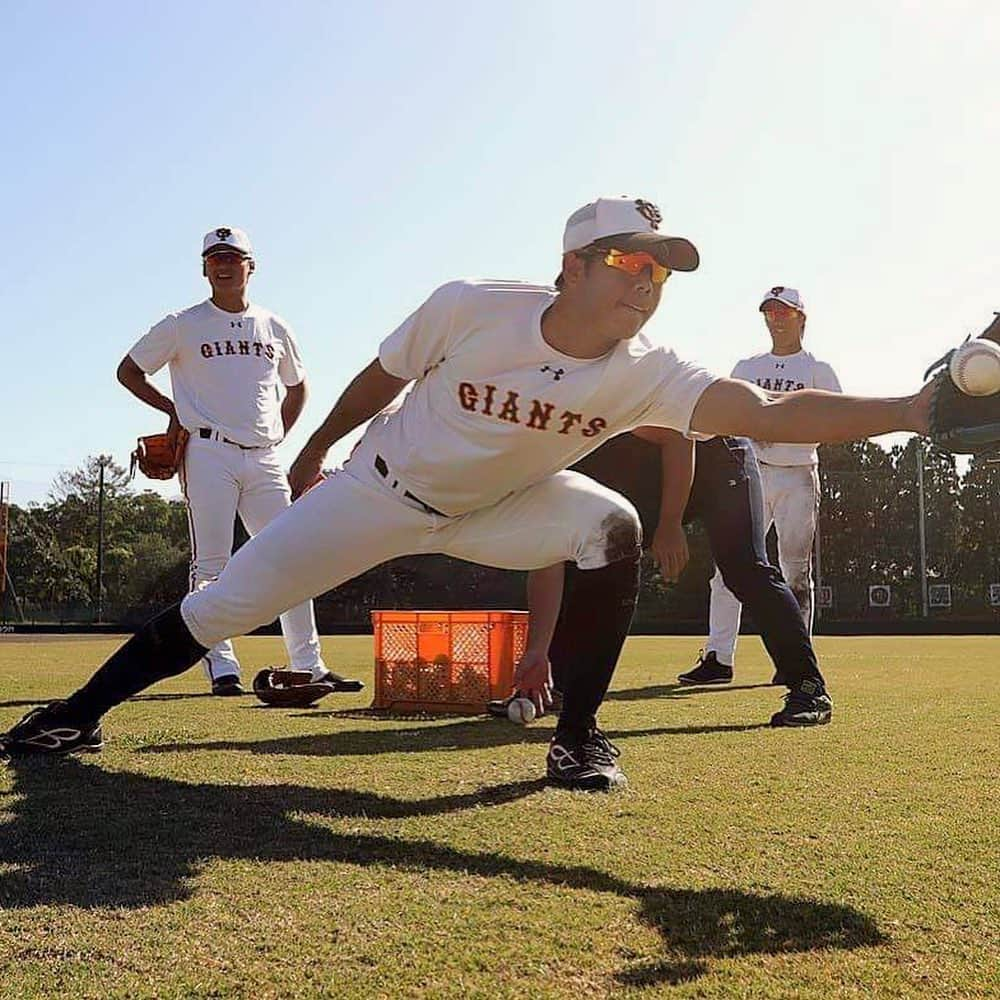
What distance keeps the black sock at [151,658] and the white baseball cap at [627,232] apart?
1.81 metres

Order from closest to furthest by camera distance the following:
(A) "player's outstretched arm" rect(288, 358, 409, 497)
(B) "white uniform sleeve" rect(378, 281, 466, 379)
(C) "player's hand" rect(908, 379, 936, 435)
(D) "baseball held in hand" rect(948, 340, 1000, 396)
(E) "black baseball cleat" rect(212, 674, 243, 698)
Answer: (D) "baseball held in hand" rect(948, 340, 1000, 396) → (C) "player's hand" rect(908, 379, 936, 435) → (B) "white uniform sleeve" rect(378, 281, 466, 379) → (A) "player's outstretched arm" rect(288, 358, 409, 497) → (E) "black baseball cleat" rect(212, 674, 243, 698)

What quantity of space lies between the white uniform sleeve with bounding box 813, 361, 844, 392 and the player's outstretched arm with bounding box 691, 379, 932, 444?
498 centimetres

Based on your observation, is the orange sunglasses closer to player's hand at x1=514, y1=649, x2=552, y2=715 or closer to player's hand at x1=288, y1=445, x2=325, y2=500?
player's hand at x1=288, y1=445, x2=325, y2=500

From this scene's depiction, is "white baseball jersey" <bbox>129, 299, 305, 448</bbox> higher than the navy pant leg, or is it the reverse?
"white baseball jersey" <bbox>129, 299, 305, 448</bbox>

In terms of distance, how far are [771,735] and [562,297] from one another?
223cm

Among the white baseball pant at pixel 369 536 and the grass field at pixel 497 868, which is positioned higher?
the white baseball pant at pixel 369 536

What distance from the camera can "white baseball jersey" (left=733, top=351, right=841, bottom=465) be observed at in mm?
8148

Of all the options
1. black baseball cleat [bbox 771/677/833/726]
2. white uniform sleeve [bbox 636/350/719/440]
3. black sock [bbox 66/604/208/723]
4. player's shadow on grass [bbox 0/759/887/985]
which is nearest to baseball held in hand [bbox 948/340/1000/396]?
white uniform sleeve [bbox 636/350/719/440]

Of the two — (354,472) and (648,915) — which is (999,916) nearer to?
(648,915)

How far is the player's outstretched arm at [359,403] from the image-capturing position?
13.3ft

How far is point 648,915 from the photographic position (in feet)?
7.47

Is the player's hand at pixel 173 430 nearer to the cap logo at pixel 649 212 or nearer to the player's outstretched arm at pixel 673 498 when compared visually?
the player's outstretched arm at pixel 673 498

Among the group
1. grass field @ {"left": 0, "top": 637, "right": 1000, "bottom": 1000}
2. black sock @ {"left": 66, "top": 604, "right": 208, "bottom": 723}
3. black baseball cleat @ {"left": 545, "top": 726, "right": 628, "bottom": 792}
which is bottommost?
grass field @ {"left": 0, "top": 637, "right": 1000, "bottom": 1000}

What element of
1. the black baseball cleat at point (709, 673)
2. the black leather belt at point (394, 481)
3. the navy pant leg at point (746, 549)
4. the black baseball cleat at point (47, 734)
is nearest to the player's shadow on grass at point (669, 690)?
the black baseball cleat at point (709, 673)
